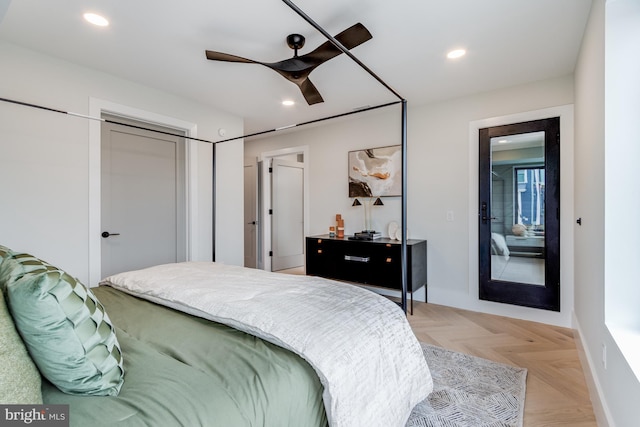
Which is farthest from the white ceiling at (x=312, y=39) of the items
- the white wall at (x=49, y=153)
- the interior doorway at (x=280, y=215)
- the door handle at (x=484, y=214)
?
the interior doorway at (x=280, y=215)

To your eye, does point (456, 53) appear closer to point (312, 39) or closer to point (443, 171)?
point (312, 39)

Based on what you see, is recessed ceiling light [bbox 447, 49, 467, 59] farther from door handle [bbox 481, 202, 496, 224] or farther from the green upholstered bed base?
the green upholstered bed base

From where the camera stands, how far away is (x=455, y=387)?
77.8 inches

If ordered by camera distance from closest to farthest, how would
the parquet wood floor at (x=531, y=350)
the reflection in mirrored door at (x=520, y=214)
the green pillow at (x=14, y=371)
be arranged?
the green pillow at (x=14, y=371) < the parquet wood floor at (x=531, y=350) < the reflection in mirrored door at (x=520, y=214)

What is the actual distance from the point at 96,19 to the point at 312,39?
1.48 meters

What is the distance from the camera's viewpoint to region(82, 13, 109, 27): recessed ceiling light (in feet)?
6.72

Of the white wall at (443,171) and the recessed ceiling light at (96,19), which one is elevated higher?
the recessed ceiling light at (96,19)

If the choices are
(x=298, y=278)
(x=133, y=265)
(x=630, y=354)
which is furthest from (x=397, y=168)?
(x=133, y=265)

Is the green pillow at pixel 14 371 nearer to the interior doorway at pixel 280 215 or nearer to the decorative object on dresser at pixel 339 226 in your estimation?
the decorative object on dresser at pixel 339 226

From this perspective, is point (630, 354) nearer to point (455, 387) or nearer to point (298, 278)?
point (455, 387)

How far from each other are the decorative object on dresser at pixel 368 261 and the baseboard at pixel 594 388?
4.64ft

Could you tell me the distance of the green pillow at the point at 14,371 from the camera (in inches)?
25.4

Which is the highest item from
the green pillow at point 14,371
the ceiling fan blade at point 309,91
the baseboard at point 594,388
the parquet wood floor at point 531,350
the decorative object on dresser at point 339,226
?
the ceiling fan blade at point 309,91

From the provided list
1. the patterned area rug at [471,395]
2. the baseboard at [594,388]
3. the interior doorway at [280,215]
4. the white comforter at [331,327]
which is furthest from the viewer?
the interior doorway at [280,215]
